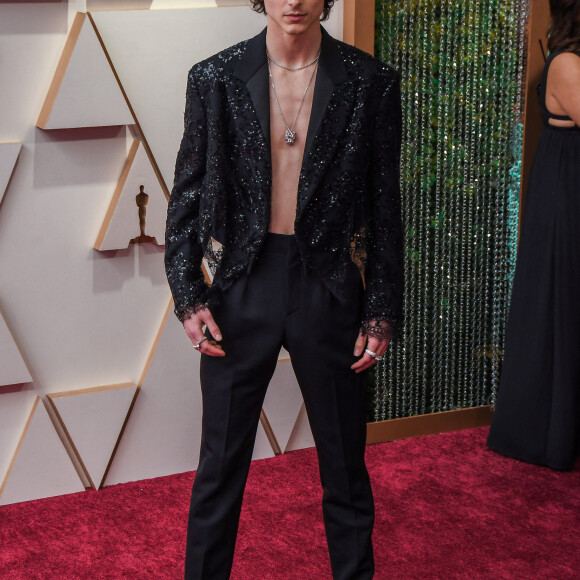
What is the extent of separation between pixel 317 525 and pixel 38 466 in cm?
92

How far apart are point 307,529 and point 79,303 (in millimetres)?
998

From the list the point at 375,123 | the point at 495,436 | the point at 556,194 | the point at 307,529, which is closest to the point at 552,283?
the point at 556,194

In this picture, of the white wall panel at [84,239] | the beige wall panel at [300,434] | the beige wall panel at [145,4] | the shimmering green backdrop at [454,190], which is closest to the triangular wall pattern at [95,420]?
the white wall panel at [84,239]

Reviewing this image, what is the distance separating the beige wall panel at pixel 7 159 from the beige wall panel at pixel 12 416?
0.64m

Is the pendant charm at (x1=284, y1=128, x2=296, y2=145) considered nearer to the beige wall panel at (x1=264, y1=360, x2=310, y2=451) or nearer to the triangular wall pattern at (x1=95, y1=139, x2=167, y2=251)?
the triangular wall pattern at (x1=95, y1=139, x2=167, y2=251)

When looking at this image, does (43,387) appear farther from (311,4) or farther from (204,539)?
(311,4)

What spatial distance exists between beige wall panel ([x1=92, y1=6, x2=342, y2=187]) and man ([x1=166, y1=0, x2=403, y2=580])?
0.95m

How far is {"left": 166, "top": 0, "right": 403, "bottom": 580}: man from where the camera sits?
1714mm

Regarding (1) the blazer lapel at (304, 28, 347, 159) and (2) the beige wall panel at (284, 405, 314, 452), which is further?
(2) the beige wall panel at (284, 405, 314, 452)

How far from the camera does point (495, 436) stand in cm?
314

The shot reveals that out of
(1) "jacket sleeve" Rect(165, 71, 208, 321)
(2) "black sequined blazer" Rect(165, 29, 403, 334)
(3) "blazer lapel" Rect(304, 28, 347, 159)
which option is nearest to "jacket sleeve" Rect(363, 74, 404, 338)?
(2) "black sequined blazer" Rect(165, 29, 403, 334)

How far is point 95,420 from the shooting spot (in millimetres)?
2777

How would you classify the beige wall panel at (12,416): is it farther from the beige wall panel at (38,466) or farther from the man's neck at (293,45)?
the man's neck at (293,45)

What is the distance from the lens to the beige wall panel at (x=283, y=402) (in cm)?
302
